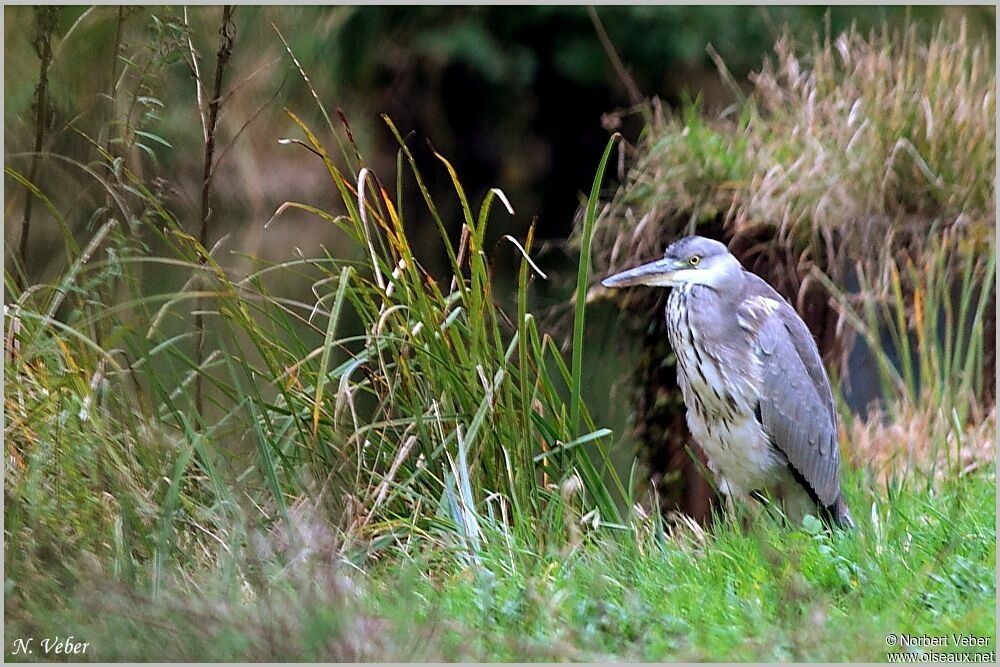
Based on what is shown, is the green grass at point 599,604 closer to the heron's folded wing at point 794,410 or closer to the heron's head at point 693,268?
the heron's folded wing at point 794,410

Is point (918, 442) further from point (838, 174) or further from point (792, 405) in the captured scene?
point (838, 174)

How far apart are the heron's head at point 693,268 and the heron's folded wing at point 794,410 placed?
23cm

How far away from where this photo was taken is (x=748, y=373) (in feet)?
13.7

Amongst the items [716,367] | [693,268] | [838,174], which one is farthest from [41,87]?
[838,174]

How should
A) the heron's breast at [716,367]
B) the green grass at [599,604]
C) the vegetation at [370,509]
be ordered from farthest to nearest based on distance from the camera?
the heron's breast at [716,367] → the vegetation at [370,509] → the green grass at [599,604]

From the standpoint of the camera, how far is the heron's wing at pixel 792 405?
418cm

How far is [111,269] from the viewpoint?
3486mm

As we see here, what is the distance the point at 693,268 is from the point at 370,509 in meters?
1.52

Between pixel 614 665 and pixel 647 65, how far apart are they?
10.5 m

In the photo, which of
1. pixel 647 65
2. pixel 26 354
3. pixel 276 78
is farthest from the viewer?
pixel 647 65

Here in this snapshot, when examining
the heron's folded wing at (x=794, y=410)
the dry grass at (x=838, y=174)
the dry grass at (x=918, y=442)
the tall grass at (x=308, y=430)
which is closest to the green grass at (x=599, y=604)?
the tall grass at (x=308, y=430)

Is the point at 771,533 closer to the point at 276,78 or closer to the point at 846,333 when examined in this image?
the point at 846,333

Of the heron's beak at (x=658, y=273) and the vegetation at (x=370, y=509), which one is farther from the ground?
the heron's beak at (x=658, y=273)

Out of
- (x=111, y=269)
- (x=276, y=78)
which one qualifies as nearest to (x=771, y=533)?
(x=111, y=269)
